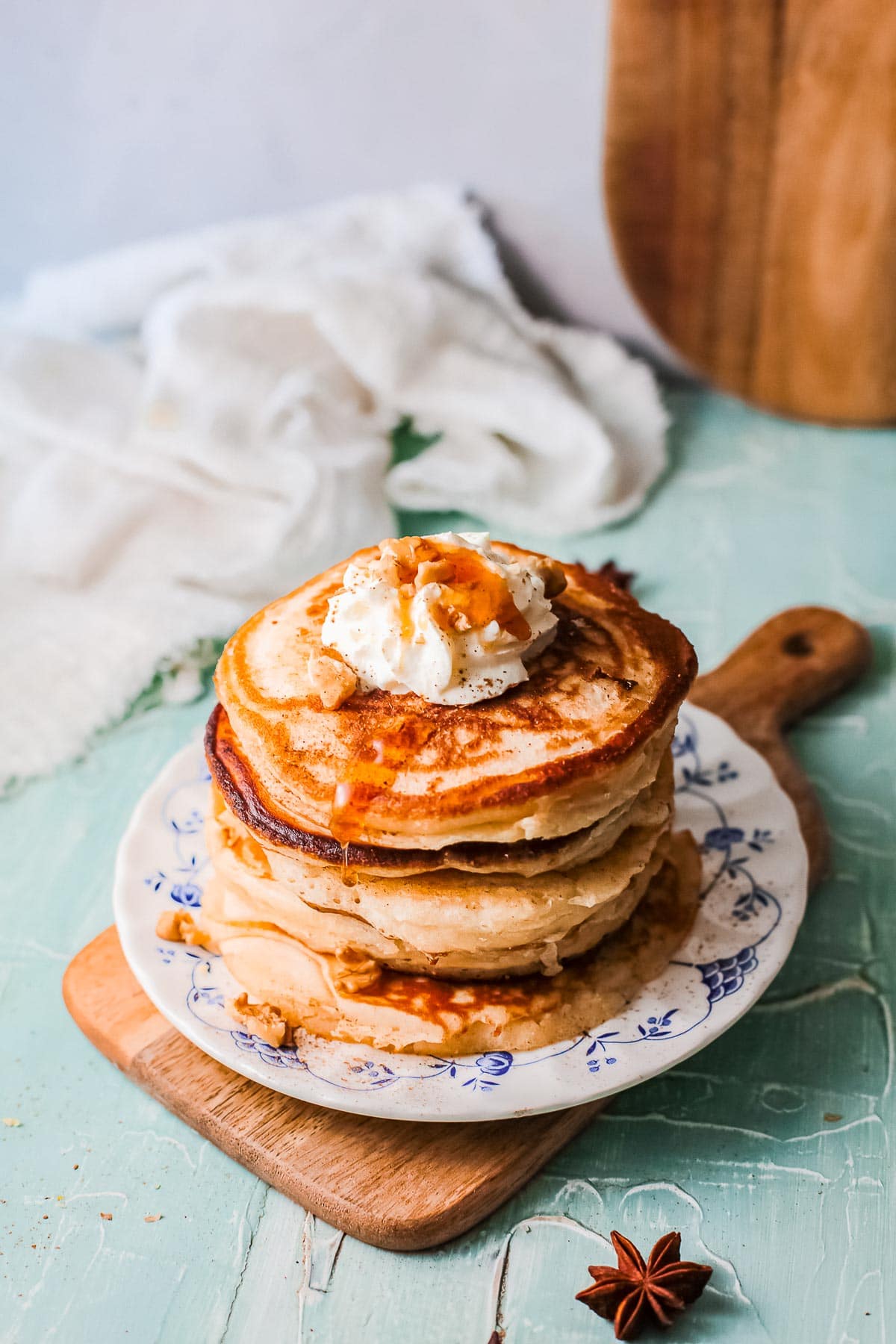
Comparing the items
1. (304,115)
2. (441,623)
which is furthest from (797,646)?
(304,115)

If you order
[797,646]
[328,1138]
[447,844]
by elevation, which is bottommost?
[797,646]

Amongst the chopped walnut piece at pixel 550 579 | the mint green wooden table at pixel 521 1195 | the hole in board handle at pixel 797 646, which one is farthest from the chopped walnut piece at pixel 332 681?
the hole in board handle at pixel 797 646

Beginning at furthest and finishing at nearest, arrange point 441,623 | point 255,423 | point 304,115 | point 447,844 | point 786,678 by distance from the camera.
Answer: point 304,115 < point 255,423 < point 786,678 < point 441,623 < point 447,844

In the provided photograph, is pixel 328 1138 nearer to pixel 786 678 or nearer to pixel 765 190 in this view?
pixel 786 678

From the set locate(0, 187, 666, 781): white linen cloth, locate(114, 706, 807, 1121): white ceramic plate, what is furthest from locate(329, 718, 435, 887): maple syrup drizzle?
locate(0, 187, 666, 781): white linen cloth

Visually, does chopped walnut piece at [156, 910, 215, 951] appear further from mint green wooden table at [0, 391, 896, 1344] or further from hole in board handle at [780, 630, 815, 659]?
hole in board handle at [780, 630, 815, 659]

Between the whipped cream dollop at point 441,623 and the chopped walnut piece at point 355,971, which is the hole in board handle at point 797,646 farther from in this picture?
the chopped walnut piece at point 355,971
